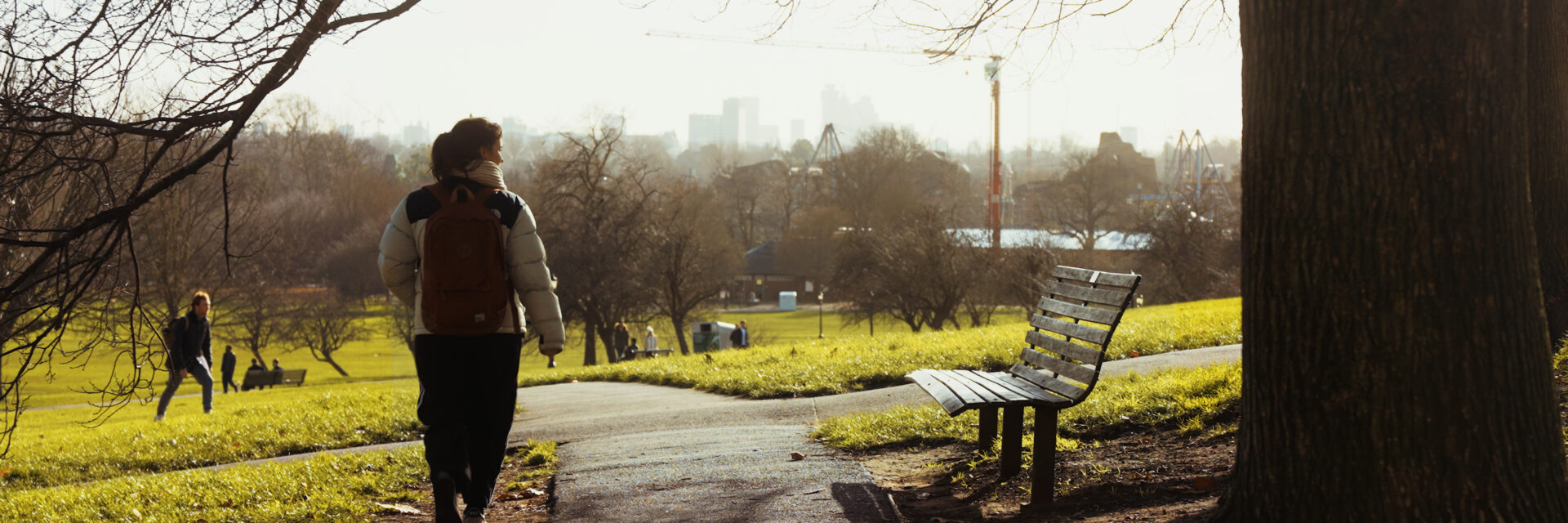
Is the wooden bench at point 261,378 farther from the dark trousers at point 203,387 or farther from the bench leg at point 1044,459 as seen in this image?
the bench leg at point 1044,459

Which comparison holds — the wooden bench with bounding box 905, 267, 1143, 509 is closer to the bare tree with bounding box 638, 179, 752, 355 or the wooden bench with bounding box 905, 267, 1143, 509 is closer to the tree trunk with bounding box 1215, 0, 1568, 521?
the tree trunk with bounding box 1215, 0, 1568, 521

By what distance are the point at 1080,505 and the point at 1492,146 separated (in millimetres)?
2041

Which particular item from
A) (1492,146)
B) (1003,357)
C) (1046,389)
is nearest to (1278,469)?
(1492,146)

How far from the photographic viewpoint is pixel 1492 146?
3.17 metres

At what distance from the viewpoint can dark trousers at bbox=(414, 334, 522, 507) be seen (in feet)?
13.7

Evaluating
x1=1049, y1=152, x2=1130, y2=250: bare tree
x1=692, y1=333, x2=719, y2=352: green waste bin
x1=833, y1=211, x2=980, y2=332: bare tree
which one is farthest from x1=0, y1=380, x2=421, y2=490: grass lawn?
x1=1049, y1=152, x2=1130, y2=250: bare tree

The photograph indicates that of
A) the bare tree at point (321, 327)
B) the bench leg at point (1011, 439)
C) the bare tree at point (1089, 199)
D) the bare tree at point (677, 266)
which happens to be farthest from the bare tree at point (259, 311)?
the bare tree at point (1089, 199)

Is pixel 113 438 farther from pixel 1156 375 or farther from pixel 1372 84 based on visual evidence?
pixel 1372 84

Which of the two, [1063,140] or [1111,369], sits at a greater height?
[1063,140]

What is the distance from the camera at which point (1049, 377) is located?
5156 millimetres

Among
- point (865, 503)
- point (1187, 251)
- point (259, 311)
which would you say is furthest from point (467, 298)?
point (1187, 251)

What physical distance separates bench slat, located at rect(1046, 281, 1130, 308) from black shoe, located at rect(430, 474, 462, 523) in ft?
8.96

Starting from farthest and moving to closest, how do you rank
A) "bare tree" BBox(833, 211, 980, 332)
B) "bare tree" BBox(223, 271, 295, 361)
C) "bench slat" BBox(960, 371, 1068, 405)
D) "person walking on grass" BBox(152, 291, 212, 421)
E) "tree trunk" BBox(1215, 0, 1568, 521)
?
"bare tree" BBox(833, 211, 980, 332) → "bare tree" BBox(223, 271, 295, 361) → "person walking on grass" BBox(152, 291, 212, 421) → "bench slat" BBox(960, 371, 1068, 405) → "tree trunk" BBox(1215, 0, 1568, 521)

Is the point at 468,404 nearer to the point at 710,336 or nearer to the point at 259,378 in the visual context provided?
the point at 710,336
